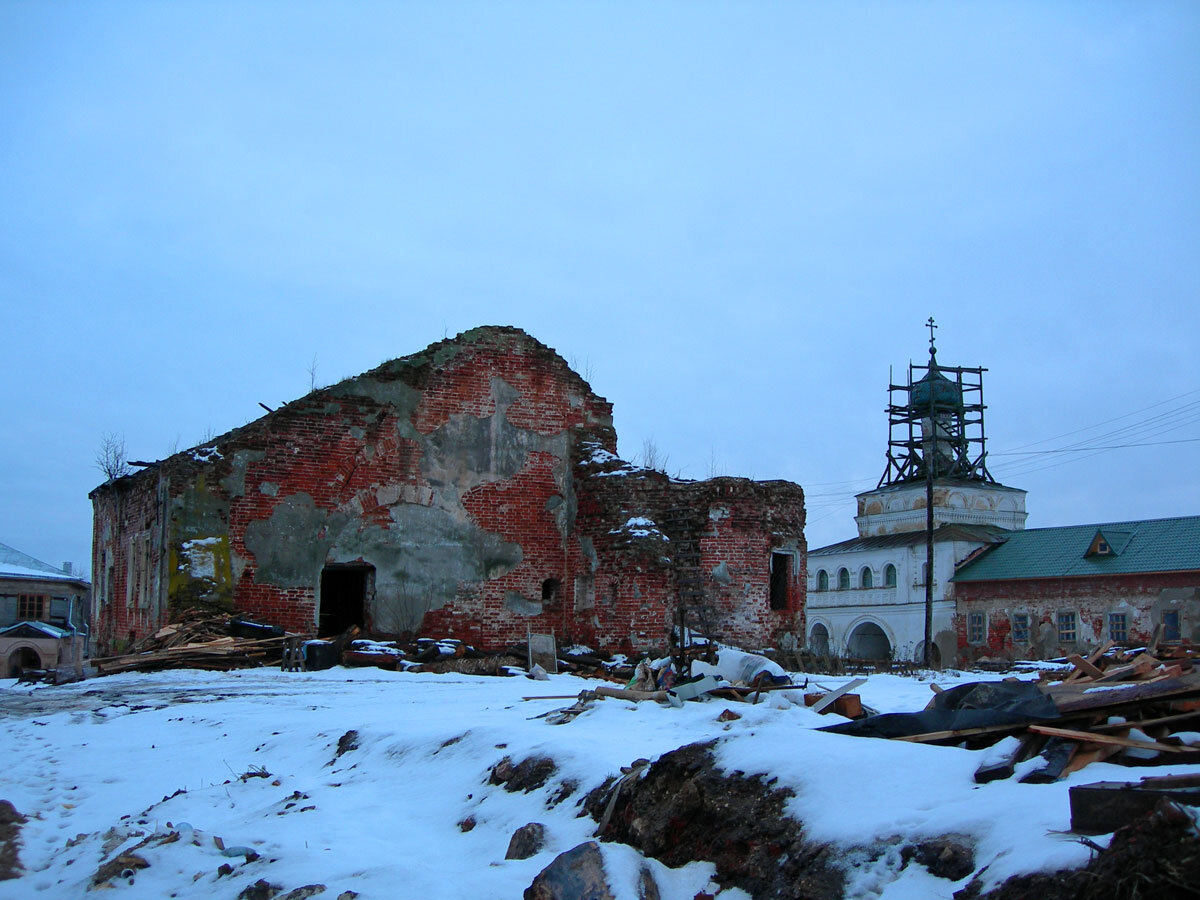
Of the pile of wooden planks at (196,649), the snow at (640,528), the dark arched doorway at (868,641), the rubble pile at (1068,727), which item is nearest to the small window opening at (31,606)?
the pile of wooden planks at (196,649)

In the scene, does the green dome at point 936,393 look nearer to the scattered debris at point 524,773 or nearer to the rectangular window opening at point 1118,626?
the rectangular window opening at point 1118,626

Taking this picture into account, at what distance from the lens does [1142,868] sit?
3596 mm

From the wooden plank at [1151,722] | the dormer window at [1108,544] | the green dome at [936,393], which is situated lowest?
the wooden plank at [1151,722]

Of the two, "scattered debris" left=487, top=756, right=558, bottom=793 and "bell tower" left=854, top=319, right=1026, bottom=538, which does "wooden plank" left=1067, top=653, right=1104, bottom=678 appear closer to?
"scattered debris" left=487, top=756, right=558, bottom=793

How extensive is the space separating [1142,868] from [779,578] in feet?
53.5

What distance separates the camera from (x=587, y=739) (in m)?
7.52

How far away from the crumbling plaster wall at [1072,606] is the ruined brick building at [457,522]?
1981 cm

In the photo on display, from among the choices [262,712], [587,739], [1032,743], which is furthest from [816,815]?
[262,712]

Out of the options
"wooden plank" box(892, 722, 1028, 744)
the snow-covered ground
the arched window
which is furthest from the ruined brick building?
the arched window

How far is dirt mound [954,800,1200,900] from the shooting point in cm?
354

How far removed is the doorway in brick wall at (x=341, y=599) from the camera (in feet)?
62.9

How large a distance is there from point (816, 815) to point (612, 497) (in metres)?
14.5

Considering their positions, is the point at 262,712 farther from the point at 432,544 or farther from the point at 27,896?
the point at 432,544

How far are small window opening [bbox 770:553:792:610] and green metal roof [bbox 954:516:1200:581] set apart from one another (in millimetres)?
22471
